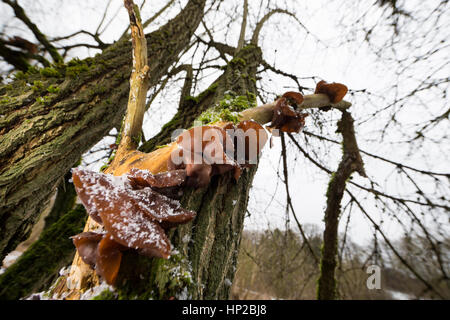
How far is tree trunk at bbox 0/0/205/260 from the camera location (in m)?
1.22

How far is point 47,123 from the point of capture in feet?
4.64

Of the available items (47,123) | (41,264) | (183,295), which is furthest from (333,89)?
(41,264)

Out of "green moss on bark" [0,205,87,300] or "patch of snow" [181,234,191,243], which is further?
"green moss on bark" [0,205,87,300]

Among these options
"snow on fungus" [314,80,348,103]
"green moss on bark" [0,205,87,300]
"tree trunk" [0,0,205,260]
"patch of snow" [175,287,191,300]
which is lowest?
"green moss on bark" [0,205,87,300]

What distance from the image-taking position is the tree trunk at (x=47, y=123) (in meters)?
1.22

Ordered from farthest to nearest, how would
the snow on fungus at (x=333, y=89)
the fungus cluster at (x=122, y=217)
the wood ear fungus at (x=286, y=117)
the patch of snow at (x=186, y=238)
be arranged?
the snow on fungus at (x=333, y=89) → the wood ear fungus at (x=286, y=117) → the patch of snow at (x=186, y=238) → the fungus cluster at (x=122, y=217)

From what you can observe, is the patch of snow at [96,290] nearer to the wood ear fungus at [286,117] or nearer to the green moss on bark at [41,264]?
the wood ear fungus at [286,117]

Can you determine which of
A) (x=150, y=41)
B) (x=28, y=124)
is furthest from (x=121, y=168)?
(x=150, y=41)

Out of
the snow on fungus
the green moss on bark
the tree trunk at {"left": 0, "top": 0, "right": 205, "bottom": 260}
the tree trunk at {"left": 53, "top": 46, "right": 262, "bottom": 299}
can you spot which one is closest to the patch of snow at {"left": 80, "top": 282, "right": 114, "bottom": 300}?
the tree trunk at {"left": 53, "top": 46, "right": 262, "bottom": 299}

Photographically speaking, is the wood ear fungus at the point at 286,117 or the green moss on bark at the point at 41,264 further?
the green moss on bark at the point at 41,264

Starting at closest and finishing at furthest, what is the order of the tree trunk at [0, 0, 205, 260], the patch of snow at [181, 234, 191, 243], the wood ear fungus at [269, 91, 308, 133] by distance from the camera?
1. the patch of snow at [181, 234, 191, 243]
2. the tree trunk at [0, 0, 205, 260]
3. the wood ear fungus at [269, 91, 308, 133]

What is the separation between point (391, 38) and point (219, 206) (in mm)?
2577

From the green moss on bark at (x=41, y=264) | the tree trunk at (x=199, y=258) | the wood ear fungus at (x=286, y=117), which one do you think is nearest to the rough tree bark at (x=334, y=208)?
the wood ear fungus at (x=286, y=117)

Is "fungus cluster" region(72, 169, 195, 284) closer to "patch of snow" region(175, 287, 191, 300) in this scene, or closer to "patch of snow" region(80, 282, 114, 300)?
"patch of snow" region(80, 282, 114, 300)
